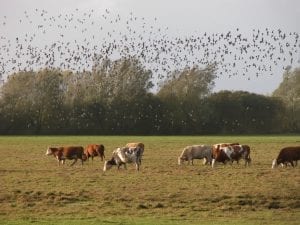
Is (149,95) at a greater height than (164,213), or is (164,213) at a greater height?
(149,95)

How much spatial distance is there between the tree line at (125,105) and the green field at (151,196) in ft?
251

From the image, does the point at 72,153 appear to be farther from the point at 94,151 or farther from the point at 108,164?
the point at 108,164

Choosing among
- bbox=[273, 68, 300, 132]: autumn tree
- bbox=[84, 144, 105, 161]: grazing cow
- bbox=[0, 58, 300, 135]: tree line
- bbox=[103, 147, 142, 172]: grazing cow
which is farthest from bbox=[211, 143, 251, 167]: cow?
bbox=[273, 68, 300, 132]: autumn tree

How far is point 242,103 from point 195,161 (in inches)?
3333

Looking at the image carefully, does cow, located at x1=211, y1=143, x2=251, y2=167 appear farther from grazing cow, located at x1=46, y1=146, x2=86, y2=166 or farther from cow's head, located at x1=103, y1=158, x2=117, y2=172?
grazing cow, located at x1=46, y1=146, x2=86, y2=166

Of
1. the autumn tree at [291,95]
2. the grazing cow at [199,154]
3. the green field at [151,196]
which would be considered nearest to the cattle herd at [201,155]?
the grazing cow at [199,154]

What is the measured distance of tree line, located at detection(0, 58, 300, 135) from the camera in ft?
349

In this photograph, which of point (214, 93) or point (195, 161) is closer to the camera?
point (195, 161)

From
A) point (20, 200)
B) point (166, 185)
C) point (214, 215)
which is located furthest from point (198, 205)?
point (20, 200)

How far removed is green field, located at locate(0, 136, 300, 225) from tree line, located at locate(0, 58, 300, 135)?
3014 inches

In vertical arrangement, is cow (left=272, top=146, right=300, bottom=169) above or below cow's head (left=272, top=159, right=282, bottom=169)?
above

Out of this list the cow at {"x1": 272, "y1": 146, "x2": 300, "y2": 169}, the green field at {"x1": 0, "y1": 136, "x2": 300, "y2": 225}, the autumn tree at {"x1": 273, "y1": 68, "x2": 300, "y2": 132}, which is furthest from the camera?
the autumn tree at {"x1": 273, "y1": 68, "x2": 300, "y2": 132}

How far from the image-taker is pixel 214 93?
387 ft

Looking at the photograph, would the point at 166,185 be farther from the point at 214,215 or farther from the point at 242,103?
the point at 242,103
